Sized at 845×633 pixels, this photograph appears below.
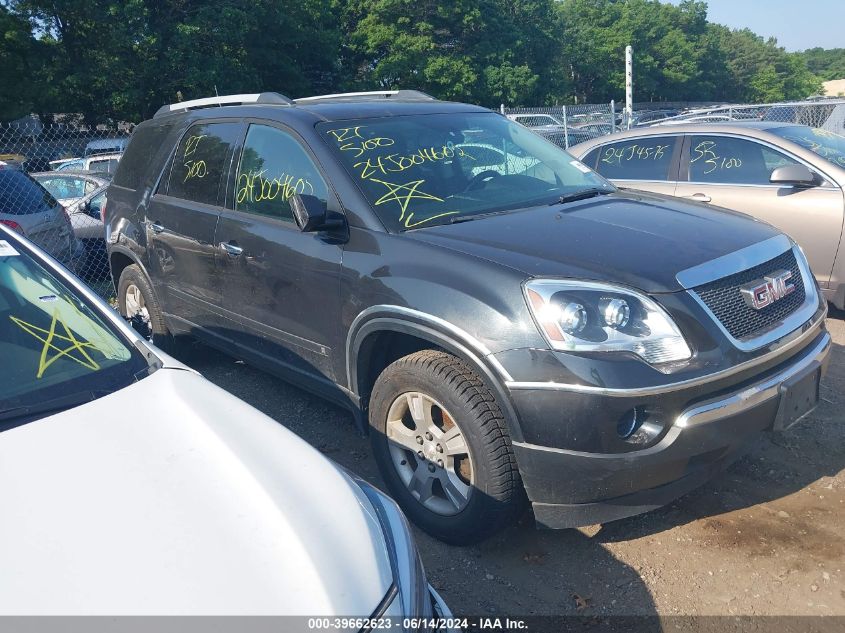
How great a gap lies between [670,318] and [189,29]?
29581 mm

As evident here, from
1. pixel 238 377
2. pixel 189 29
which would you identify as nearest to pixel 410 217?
pixel 238 377

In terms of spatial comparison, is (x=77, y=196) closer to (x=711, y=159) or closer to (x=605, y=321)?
(x=711, y=159)

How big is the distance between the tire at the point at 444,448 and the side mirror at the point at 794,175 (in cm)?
411

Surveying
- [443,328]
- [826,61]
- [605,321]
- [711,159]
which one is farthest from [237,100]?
[826,61]

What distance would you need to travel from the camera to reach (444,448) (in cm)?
312

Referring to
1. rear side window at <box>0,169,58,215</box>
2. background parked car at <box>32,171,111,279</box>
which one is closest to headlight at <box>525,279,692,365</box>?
rear side window at <box>0,169,58,215</box>

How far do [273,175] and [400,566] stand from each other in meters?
2.63

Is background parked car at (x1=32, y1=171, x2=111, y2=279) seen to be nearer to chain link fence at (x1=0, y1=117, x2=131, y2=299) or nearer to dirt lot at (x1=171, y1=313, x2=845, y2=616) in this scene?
chain link fence at (x1=0, y1=117, x2=131, y2=299)

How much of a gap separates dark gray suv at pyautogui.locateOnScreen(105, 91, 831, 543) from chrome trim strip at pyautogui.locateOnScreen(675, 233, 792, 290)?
0.04 ft

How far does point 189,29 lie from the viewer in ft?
93.2

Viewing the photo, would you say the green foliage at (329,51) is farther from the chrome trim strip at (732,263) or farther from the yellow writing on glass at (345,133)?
the chrome trim strip at (732,263)

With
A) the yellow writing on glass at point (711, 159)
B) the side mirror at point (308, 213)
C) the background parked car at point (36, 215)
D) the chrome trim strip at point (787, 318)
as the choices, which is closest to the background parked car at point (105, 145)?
the background parked car at point (36, 215)

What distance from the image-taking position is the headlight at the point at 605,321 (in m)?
2.71

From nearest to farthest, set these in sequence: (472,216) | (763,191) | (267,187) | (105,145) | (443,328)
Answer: (443,328) → (472,216) → (267,187) → (763,191) → (105,145)
